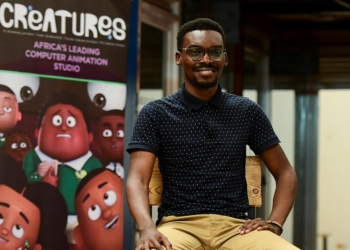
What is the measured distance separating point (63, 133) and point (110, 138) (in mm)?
406

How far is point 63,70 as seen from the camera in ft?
17.5

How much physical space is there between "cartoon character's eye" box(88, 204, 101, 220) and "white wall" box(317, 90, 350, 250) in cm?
505

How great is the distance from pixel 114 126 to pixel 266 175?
168 inches

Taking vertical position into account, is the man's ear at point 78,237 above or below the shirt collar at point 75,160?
below

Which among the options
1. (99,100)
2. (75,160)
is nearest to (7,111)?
(75,160)

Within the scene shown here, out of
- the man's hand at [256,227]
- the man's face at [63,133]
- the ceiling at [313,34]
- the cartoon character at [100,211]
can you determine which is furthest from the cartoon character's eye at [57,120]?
the ceiling at [313,34]

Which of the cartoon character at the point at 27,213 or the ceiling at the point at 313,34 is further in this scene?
the ceiling at the point at 313,34

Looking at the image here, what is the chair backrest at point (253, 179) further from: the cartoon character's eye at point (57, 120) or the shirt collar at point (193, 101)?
the cartoon character's eye at point (57, 120)

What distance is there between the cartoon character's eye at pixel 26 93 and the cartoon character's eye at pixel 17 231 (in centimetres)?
73

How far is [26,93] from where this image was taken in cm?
513

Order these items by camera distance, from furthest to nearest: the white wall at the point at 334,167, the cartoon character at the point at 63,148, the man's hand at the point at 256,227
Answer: the white wall at the point at 334,167
the cartoon character at the point at 63,148
the man's hand at the point at 256,227

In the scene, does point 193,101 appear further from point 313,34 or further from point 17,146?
point 313,34

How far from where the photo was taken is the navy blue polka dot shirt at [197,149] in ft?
10.9

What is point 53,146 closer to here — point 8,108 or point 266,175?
point 8,108
